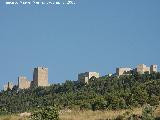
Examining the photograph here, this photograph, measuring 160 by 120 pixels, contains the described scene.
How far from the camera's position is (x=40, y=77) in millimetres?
164375

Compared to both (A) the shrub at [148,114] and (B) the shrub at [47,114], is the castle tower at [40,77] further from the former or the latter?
(A) the shrub at [148,114]

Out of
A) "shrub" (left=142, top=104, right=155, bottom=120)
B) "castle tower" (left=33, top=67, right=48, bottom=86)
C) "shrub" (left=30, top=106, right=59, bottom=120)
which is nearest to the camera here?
"shrub" (left=142, top=104, right=155, bottom=120)

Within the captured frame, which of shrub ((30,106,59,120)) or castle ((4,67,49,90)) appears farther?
castle ((4,67,49,90))

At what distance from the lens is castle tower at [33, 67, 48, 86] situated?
6422 inches

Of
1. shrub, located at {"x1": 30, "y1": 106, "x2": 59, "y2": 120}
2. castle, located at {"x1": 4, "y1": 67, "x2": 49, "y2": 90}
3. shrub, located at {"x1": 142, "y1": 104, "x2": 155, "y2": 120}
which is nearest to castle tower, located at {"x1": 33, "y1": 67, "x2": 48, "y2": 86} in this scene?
castle, located at {"x1": 4, "y1": 67, "x2": 49, "y2": 90}

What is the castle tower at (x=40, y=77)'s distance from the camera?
163125 mm

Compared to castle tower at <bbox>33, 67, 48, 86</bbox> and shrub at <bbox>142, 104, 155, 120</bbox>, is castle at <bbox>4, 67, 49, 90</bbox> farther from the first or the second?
shrub at <bbox>142, 104, 155, 120</bbox>

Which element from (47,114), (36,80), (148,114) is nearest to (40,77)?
(36,80)

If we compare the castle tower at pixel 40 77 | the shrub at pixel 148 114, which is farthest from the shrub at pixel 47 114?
the castle tower at pixel 40 77

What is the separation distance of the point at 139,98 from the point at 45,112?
1498cm

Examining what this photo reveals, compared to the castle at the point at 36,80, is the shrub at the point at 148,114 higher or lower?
lower

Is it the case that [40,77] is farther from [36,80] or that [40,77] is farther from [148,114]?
[148,114]

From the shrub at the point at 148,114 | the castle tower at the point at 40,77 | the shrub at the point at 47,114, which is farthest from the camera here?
the castle tower at the point at 40,77

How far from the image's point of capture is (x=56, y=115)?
2616 cm
